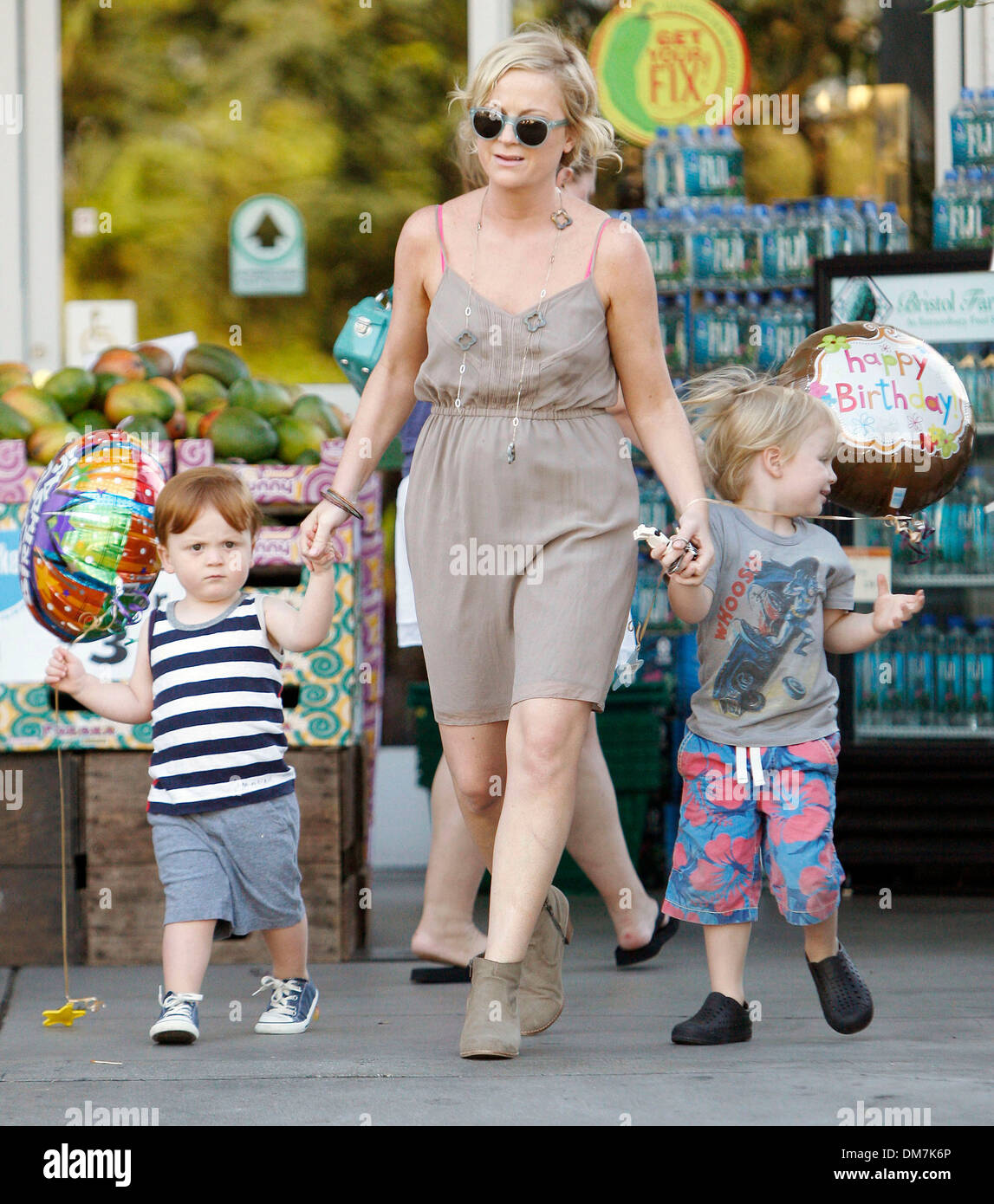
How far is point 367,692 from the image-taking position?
5.00 meters

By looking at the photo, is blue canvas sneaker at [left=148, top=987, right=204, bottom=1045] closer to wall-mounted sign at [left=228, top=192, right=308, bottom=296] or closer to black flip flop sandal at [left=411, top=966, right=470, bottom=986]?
black flip flop sandal at [left=411, top=966, right=470, bottom=986]

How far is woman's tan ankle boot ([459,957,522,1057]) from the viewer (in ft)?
10.2

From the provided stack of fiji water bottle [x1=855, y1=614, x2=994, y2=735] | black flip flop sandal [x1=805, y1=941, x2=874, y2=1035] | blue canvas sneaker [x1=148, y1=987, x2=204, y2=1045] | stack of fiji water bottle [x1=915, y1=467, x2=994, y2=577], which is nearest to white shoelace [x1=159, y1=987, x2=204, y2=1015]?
blue canvas sneaker [x1=148, y1=987, x2=204, y2=1045]

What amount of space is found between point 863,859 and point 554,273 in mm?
2716

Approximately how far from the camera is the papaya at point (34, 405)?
4.55m

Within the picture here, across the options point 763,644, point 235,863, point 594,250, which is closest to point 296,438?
Result: point 235,863

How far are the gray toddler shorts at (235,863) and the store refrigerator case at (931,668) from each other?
89.7 inches

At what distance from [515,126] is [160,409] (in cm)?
177

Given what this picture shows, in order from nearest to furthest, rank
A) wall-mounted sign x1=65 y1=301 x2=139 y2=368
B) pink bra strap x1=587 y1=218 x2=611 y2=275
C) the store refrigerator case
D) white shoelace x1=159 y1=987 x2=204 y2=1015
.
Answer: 1. pink bra strap x1=587 y1=218 x2=611 y2=275
2. white shoelace x1=159 y1=987 x2=204 y2=1015
3. the store refrigerator case
4. wall-mounted sign x1=65 y1=301 x2=139 y2=368

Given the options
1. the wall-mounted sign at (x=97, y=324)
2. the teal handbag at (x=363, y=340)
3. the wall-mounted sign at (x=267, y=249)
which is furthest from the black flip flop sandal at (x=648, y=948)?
the wall-mounted sign at (x=97, y=324)

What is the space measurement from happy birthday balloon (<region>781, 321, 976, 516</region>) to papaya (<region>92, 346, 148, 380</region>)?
6.13ft

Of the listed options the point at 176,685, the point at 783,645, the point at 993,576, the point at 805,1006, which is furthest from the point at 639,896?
the point at 993,576

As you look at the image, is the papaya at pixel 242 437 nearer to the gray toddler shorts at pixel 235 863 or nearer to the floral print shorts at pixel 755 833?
the gray toddler shorts at pixel 235 863
